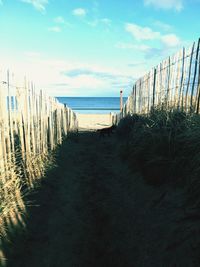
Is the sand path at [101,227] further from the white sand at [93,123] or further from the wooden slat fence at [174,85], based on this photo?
the white sand at [93,123]

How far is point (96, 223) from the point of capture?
3801mm

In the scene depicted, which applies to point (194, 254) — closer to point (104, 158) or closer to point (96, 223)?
point (96, 223)

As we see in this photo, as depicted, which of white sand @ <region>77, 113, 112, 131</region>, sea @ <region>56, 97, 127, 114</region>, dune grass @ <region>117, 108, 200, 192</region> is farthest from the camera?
sea @ <region>56, 97, 127, 114</region>

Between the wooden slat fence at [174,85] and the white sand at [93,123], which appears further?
the white sand at [93,123]

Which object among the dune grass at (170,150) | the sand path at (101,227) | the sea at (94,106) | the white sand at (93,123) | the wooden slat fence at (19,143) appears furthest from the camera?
the sea at (94,106)

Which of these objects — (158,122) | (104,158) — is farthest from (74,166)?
(158,122)

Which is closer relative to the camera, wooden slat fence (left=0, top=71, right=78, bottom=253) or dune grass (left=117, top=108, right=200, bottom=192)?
wooden slat fence (left=0, top=71, right=78, bottom=253)

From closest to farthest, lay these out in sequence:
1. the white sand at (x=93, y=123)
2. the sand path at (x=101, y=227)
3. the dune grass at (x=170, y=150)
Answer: the sand path at (x=101, y=227), the dune grass at (x=170, y=150), the white sand at (x=93, y=123)

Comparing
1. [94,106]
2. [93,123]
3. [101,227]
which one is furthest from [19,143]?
[94,106]

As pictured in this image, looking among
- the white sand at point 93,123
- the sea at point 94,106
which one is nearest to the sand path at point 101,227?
the white sand at point 93,123

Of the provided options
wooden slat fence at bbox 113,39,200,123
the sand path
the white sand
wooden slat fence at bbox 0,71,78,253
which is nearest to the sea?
the white sand

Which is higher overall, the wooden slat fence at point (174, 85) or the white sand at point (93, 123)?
the wooden slat fence at point (174, 85)

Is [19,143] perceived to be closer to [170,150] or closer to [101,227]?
[101,227]

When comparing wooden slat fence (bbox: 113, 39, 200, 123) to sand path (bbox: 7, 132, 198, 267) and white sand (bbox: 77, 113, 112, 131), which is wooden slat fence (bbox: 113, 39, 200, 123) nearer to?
sand path (bbox: 7, 132, 198, 267)
